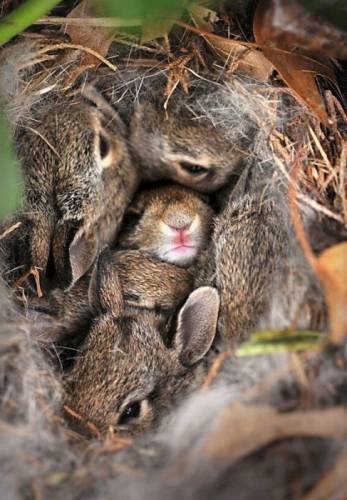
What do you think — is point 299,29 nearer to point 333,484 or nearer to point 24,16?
point 24,16

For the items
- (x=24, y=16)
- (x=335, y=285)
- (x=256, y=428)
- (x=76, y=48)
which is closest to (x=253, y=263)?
(x=335, y=285)

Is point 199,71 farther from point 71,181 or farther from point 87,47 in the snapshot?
point 71,181

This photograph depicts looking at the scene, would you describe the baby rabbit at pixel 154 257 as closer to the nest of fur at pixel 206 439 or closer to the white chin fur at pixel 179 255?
the white chin fur at pixel 179 255

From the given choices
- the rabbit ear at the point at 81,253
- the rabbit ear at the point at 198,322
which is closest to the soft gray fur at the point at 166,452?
the rabbit ear at the point at 198,322

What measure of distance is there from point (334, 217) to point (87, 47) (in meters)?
1.30

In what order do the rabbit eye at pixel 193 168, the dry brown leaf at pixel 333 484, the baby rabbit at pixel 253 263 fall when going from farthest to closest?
the rabbit eye at pixel 193 168
the baby rabbit at pixel 253 263
the dry brown leaf at pixel 333 484

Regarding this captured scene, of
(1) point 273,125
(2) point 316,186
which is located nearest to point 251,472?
(2) point 316,186

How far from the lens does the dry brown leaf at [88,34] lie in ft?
9.32

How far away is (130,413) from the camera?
266 cm

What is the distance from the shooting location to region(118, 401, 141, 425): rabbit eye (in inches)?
104

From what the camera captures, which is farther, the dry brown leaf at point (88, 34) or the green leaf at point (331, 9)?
the dry brown leaf at point (88, 34)

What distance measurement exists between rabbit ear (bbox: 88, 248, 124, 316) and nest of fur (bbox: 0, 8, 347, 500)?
0.39 meters

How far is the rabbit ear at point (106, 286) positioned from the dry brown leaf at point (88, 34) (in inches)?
34.4

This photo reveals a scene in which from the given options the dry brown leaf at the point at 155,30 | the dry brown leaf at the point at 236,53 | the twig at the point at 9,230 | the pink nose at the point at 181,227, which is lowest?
the pink nose at the point at 181,227
